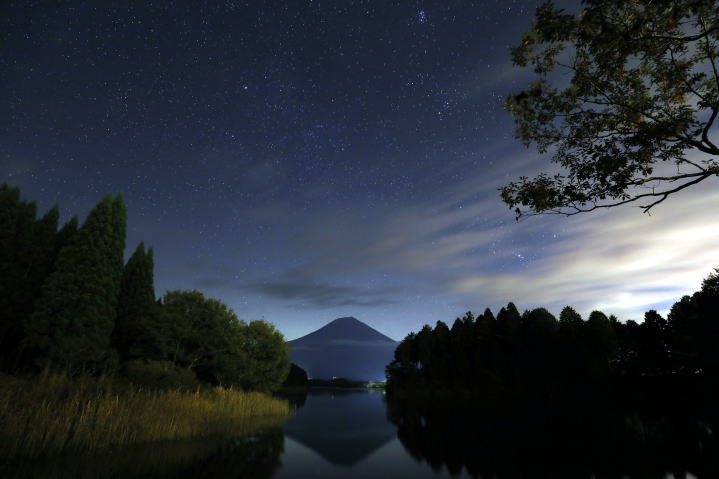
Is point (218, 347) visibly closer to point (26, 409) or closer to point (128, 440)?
point (128, 440)

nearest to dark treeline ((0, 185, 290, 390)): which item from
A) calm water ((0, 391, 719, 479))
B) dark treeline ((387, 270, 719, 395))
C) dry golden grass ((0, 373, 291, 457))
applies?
dry golden grass ((0, 373, 291, 457))

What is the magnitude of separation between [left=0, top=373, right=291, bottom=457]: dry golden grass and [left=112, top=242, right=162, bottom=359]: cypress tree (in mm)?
17816

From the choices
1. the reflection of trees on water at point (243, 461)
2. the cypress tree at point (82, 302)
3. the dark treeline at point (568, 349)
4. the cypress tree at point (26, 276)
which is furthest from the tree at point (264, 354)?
the dark treeline at point (568, 349)

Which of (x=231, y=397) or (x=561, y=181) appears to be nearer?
(x=561, y=181)

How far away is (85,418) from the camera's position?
13.3 metres

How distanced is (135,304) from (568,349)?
215 feet

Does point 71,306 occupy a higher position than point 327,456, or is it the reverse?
point 71,306

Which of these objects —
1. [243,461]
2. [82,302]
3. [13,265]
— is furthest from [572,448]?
[13,265]

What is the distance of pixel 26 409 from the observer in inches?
492

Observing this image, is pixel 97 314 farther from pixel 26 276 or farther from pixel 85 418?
pixel 85 418

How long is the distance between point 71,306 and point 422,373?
2898 inches

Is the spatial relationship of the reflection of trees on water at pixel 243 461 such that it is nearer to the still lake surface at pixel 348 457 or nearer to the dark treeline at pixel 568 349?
the still lake surface at pixel 348 457

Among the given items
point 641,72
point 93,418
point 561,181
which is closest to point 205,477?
point 93,418

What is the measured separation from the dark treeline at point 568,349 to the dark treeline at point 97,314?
152ft
